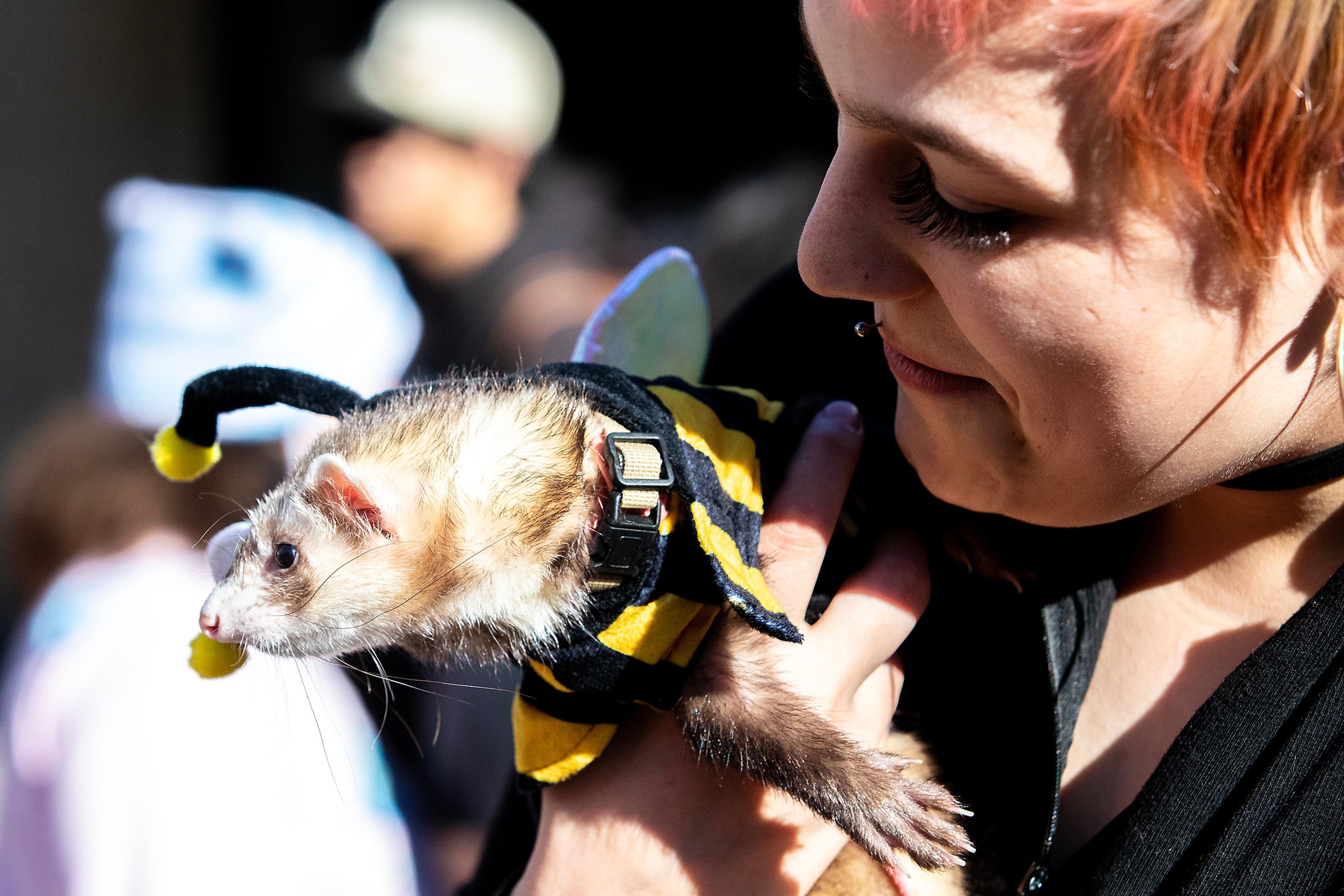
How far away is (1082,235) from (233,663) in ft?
3.79

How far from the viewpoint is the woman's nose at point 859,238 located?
36.1 inches

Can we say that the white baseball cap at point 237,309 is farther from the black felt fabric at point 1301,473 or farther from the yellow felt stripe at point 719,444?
the black felt fabric at point 1301,473

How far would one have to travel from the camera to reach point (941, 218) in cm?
86

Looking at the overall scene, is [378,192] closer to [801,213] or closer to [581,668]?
[801,213]

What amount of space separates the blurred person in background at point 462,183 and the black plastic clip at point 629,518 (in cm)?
214

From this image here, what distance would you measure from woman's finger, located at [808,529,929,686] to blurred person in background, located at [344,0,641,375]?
6.85ft

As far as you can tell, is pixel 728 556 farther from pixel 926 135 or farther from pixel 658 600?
pixel 926 135

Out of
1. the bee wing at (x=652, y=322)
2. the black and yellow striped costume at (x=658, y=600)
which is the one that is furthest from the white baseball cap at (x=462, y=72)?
the black and yellow striped costume at (x=658, y=600)

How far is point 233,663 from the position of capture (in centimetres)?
130

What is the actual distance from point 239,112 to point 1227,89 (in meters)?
5.81

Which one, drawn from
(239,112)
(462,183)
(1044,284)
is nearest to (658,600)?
(1044,284)

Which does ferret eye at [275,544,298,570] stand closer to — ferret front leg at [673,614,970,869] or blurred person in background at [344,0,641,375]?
ferret front leg at [673,614,970,869]

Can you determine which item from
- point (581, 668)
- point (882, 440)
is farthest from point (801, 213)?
point (581, 668)

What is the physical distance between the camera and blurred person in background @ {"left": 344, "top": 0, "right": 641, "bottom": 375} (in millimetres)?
3441
